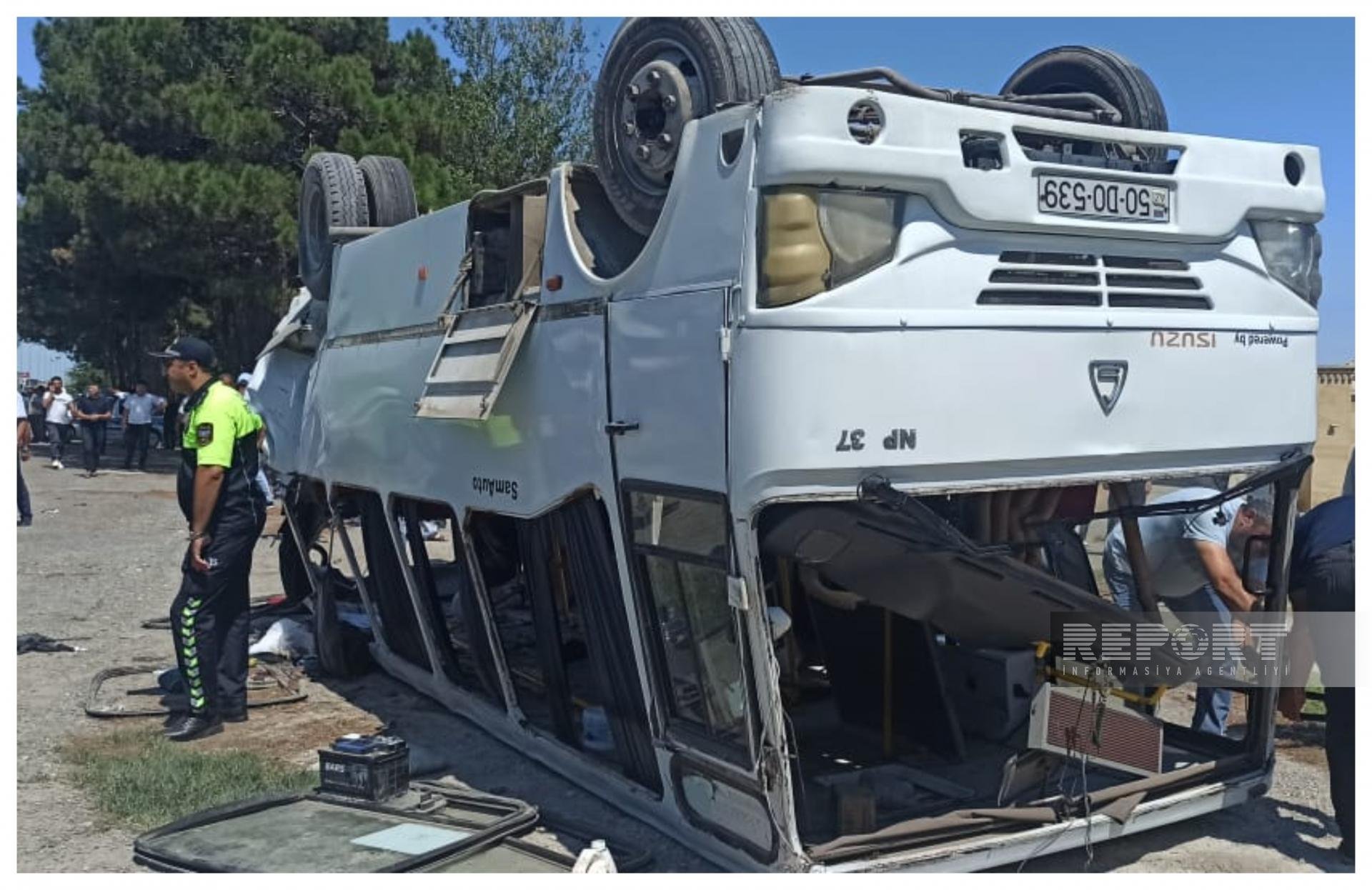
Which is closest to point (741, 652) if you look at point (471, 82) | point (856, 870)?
point (856, 870)

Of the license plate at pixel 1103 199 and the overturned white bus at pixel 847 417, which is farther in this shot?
the license plate at pixel 1103 199

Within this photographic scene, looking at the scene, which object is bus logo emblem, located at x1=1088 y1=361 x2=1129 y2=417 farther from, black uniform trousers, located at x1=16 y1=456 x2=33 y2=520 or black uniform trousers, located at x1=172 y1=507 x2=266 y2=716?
black uniform trousers, located at x1=16 y1=456 x2=33 y2=520

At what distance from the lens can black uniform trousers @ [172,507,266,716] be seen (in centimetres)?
708

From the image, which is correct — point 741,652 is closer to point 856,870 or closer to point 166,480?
point 856,870

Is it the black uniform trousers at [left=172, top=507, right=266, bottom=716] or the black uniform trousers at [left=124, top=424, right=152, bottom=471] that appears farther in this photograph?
the black uniform trousers at [left=124, top=424, right=152, bottom=471]

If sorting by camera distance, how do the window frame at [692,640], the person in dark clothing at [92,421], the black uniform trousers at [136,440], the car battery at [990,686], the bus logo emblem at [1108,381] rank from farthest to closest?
the black uniform trousers at [136,440] → the person in dark clothing at [92,421] → the car battery at [990,686] → the bus logo emblem at [1108,381] → the window frame at [692,640]

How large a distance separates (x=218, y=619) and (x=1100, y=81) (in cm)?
511

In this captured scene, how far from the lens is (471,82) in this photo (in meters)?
23.8

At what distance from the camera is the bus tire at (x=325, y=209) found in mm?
8055

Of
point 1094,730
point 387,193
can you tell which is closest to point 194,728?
point 387,193

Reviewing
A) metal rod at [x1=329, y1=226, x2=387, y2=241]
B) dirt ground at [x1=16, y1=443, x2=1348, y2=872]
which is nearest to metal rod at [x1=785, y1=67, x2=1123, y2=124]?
dirt ground at [x1=16, y1=443, x2=1348, y2=872]

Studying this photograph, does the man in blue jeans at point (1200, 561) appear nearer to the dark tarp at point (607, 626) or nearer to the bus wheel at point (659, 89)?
the dark tarp at point (607, 626)

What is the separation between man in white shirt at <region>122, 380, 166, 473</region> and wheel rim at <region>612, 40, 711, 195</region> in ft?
71.7

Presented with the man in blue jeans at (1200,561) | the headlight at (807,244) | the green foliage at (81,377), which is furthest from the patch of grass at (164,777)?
the green foliage at (81,377)
